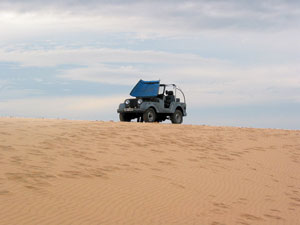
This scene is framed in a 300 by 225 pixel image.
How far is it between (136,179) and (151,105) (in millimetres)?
11931

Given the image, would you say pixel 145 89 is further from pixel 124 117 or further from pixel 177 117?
pixel 177 117

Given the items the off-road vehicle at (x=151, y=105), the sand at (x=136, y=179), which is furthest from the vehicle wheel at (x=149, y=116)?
the sand at (x=136, y=179)

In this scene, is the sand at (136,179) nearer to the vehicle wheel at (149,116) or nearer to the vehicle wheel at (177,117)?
the vehicle wheel at (149,116)

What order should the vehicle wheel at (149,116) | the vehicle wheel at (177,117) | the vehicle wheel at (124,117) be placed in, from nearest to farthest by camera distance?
the vehicle wheel at (149,116)
the vehicle wheel at (124,117)
the vehicle wheel at (177,117)

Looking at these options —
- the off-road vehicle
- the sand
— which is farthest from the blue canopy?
the sand

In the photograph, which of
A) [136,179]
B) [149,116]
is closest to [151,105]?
[149,116]

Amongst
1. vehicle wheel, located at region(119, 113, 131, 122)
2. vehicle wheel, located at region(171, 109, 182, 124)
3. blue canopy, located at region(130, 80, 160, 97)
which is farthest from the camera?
vehicle wheel, located at region(171, 109, 182, 124)

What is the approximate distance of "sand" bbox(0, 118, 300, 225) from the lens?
6725 mm

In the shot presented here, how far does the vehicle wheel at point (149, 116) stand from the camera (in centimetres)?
2039

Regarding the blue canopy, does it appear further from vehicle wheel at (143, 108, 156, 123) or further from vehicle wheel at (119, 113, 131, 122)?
vehicle wheel at (119, 113, 131, 122)

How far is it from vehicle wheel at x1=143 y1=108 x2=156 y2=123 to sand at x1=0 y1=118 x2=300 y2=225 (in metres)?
5.23

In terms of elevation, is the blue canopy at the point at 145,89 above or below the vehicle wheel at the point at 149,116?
above

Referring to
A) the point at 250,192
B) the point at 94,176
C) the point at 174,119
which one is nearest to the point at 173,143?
the point at 250,192

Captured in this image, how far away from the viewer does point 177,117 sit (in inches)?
885
